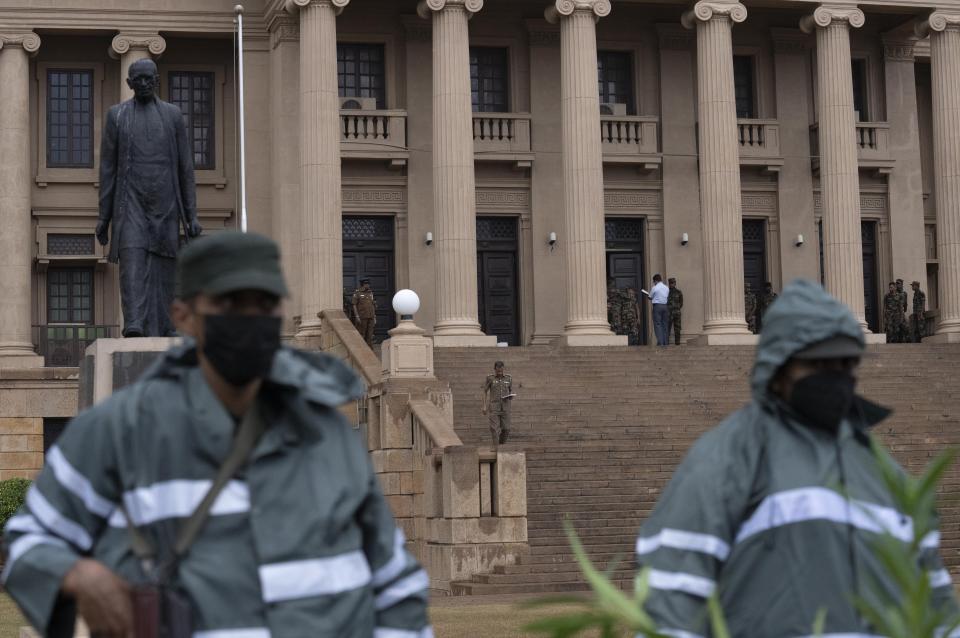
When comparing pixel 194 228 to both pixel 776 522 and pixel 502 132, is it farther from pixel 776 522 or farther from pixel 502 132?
pixel 502 132

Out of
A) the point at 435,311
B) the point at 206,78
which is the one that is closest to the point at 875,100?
the point at 435,311

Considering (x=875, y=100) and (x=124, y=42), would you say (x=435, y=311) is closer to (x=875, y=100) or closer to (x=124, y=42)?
(x=124, y=42)

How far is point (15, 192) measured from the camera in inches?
1467

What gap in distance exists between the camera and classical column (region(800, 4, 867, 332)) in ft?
122

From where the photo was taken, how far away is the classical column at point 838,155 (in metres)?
37.2

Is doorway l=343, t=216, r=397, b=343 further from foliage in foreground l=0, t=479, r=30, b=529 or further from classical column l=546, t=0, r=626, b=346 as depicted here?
foliage in foreground l=0, t=479, r=30, b=529

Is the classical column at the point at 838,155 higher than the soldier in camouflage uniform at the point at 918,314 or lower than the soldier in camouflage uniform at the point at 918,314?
higher

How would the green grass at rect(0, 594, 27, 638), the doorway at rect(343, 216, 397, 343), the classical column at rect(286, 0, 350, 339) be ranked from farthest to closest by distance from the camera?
the doorway at rect(343, 216, 397, 343) → the classical column at rect(286, 0, 350, 339) → the green grass at rect(0, 594, 27, 638)

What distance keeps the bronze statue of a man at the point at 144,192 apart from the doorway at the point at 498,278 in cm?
2684

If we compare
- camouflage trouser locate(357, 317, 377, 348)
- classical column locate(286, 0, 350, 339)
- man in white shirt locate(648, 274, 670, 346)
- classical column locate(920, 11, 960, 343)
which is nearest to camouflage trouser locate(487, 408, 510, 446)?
camouflage trouser locate(357, 317, 377, 348)

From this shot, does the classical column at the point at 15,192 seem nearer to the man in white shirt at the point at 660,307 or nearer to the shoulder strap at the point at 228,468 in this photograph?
A: the man in white shirt at the point at 660,307

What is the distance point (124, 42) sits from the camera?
125 feet

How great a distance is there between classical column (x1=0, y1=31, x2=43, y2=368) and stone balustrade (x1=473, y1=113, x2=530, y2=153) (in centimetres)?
973

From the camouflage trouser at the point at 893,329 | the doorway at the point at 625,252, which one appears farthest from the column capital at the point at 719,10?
the camouflage trouser at the point at 893,329
